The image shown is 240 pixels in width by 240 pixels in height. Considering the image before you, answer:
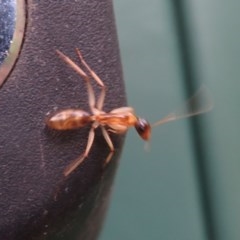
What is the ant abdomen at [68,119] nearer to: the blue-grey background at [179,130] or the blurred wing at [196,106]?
the blurred wing at [196,106]

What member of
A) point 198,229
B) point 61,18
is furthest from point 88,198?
point 198,229

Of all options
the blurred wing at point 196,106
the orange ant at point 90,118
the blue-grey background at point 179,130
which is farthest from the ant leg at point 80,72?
the blue-grey background at point 179,130

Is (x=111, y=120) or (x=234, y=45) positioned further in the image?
(x=234, y=45)

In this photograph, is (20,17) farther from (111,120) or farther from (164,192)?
(164,192)

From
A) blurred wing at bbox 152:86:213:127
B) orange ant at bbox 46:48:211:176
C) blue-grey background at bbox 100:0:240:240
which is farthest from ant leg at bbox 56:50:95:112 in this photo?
blue-grey background at bbox 100:0:240:240

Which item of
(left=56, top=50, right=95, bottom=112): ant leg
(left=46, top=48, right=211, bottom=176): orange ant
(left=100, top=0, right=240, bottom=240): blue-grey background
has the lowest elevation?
(left=100, top=0, right=240, bottom=240): blue-grey background

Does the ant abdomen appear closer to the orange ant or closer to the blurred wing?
the orange ant

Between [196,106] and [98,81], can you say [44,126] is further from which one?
[196,106]
